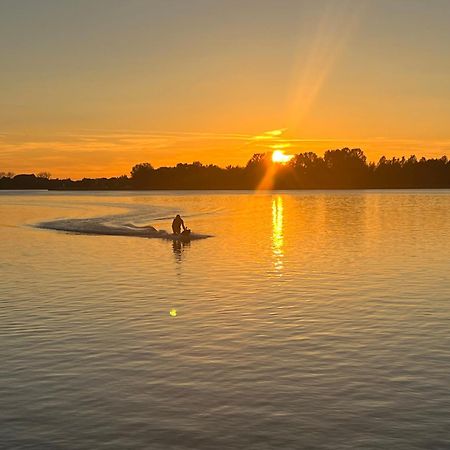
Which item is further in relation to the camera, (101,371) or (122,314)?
(122,314)

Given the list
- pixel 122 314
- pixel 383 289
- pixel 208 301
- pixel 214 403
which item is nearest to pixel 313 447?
pixel 214 403

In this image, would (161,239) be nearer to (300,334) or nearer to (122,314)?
(122,314)

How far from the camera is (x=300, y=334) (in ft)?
72.7

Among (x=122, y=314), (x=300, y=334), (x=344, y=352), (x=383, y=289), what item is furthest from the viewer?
(x=383, y=289)

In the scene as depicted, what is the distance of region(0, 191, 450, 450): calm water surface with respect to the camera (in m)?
13.6

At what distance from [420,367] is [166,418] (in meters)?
8.29

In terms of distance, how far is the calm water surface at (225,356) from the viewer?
1358 centimetres

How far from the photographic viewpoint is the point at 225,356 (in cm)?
1942

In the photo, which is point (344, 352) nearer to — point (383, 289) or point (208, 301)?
point (208, 301)

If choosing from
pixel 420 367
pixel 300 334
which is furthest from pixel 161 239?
pixel 420 367

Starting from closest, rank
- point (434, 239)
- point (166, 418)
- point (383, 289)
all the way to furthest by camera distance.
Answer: point (166, 418) < point (383, 289) < point (434, 239)

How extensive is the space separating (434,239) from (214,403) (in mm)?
49288

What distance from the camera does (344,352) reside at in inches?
776

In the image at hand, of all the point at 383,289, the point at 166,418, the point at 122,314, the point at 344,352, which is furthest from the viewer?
the point at 383,289
